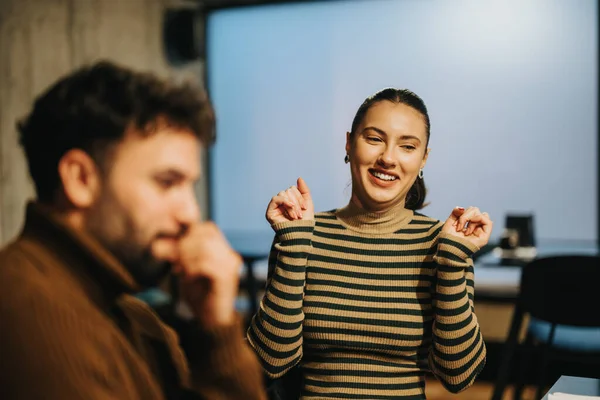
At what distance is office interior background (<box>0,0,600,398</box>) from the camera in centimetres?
395

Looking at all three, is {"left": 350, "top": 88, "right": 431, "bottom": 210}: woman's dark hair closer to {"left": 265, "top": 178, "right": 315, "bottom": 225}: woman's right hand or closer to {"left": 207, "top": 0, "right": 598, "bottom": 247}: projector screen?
{"left": 265, "top": 178, "right": 315, "bottom": 225}: woman's right hand

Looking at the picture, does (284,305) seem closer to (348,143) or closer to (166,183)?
(348,143)

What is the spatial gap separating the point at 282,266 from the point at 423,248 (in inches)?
12.0

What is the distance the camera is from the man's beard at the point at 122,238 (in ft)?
2.36

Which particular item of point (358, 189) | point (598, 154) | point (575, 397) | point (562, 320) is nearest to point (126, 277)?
point (358, 189)

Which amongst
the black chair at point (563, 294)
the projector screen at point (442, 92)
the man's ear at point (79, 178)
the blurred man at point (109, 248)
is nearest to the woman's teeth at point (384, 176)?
the blurred man at point (109, 248)

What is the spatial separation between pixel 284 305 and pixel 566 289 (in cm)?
157

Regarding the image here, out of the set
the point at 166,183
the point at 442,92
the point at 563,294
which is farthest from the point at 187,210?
the point at 442,92

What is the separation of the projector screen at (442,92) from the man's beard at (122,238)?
308 centimetres

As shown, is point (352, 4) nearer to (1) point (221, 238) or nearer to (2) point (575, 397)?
(2) point (575, 397)

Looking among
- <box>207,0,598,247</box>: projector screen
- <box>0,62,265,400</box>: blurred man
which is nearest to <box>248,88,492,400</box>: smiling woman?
<box>0,62,265,400</box>: blurred man

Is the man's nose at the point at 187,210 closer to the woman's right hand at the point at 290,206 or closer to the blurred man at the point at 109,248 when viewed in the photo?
the blurred man at the point at 109,248

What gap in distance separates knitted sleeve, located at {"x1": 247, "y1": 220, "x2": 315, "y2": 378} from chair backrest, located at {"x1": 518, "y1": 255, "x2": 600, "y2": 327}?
4.87 feet

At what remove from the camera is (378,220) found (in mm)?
1399
